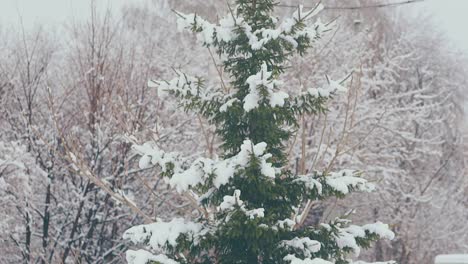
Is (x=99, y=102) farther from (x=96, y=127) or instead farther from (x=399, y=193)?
(x=399, y=193)

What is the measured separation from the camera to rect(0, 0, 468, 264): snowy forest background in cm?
1173

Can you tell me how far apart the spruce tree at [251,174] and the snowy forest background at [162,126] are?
47 cm

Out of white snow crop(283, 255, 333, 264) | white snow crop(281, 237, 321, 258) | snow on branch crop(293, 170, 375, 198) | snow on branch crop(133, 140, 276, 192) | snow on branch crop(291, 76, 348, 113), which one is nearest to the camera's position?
white snow crop(283, 255, 333, 264)

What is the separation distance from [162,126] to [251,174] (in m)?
5.14

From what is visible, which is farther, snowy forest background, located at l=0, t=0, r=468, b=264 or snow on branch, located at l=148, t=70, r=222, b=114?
snowy forest background, located at l=0, t=0, r=468, b=264

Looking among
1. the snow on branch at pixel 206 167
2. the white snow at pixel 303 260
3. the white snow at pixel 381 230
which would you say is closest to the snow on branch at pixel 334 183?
the white snow at pixel 381 230

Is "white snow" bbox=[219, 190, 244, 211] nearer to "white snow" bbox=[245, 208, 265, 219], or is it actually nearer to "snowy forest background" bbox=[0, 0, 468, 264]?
"white snow" bbox=[245, 208, 265, 219]

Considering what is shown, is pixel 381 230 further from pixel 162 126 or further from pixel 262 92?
pixel 162 126

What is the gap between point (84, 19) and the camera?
50.4 ft

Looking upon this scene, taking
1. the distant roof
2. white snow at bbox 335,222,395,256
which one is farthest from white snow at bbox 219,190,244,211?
the distant roof

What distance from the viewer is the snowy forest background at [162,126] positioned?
1173cm

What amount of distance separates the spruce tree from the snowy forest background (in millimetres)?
468

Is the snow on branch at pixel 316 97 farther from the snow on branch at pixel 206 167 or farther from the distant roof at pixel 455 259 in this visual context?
the distant roof at pixel 455 259

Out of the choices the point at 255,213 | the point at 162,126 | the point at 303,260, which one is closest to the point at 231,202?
the point at 255,213
